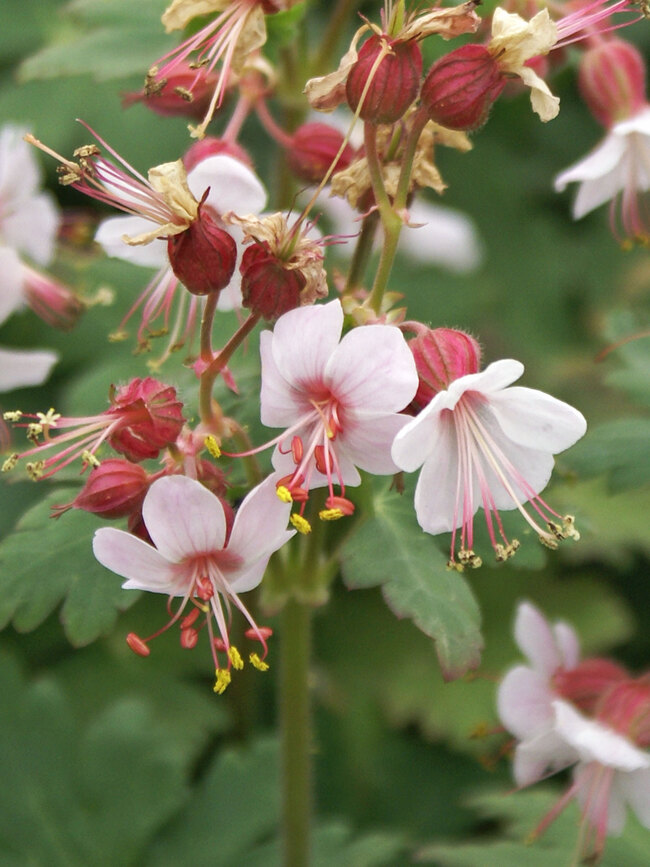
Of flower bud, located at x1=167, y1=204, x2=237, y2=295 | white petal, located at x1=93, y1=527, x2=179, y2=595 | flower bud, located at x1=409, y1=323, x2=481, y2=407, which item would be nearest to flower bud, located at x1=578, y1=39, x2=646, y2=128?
flower bud, located at x1=409, y1=323, x2=481, y2=407

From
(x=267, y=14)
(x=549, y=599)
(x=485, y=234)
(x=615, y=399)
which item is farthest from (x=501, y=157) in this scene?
(x=267, y=14)

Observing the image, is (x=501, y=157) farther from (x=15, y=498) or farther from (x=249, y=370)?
(x=249, y=370)

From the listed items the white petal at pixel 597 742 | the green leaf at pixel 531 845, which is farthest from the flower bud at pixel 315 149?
the green leaf at pixel 531 845

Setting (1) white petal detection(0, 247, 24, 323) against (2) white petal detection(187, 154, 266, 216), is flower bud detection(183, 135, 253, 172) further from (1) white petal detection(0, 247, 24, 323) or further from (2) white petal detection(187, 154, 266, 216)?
(1) white petal detection(0, 247, 24, 323)

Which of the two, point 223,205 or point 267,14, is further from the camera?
point 267,14

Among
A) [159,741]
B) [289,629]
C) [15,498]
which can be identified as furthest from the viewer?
[15,498]

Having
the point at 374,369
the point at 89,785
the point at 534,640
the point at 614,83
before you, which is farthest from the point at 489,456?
the point at 89,785
